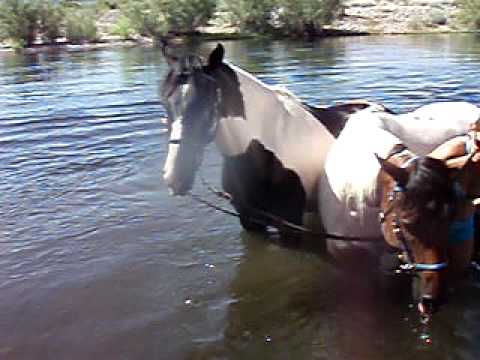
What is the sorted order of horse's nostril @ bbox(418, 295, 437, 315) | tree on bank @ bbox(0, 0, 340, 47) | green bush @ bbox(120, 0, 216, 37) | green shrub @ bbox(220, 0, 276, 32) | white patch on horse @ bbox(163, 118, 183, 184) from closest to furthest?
horse's nostril @ bbox(418, 295, 437, 315) → white patch on horse @ bbox(163, 118, 183, 184) → tree on bank @ bbox(0, 0, 340, 47) → green bush @ bbox(120, 0, 216, 37) → green shrub @ bbox(220, 0, 276, 32)

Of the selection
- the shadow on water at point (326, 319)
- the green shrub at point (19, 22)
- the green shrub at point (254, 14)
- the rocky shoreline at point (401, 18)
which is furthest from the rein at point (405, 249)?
the green shrub at point (254, 14)

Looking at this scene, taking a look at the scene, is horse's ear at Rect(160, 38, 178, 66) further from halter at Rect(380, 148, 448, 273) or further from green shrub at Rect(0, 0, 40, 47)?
green shrub at Rect(0, 0, 40, 47)

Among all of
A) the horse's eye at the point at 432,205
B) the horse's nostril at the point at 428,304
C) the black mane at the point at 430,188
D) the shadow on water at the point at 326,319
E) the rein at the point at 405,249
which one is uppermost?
the black mane at the point at 430,188

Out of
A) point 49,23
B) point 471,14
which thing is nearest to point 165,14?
point 49,23

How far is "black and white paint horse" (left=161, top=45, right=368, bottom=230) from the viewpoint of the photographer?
4605mm

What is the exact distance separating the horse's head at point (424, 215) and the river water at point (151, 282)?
834mm

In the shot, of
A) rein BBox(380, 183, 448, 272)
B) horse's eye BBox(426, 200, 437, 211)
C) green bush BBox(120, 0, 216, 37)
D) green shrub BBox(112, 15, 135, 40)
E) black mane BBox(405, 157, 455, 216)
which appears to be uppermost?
green bush BBox(120, 0, 216, 37)

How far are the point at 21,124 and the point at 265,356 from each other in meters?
9.47

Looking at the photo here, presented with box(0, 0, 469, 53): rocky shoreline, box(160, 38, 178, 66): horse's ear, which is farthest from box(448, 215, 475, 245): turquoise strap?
box(0, 0, 469, 53): rocky shoreline

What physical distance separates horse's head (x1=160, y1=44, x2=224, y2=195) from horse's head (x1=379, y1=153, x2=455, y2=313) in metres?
1.48

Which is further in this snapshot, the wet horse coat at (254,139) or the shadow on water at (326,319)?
the wet horse coat at (254,139)

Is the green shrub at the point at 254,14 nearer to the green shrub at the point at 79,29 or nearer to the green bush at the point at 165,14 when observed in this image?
the green bush at the point at 165,14

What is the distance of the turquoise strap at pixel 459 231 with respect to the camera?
3.73 metres

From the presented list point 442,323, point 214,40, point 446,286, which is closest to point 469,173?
point 446,286
